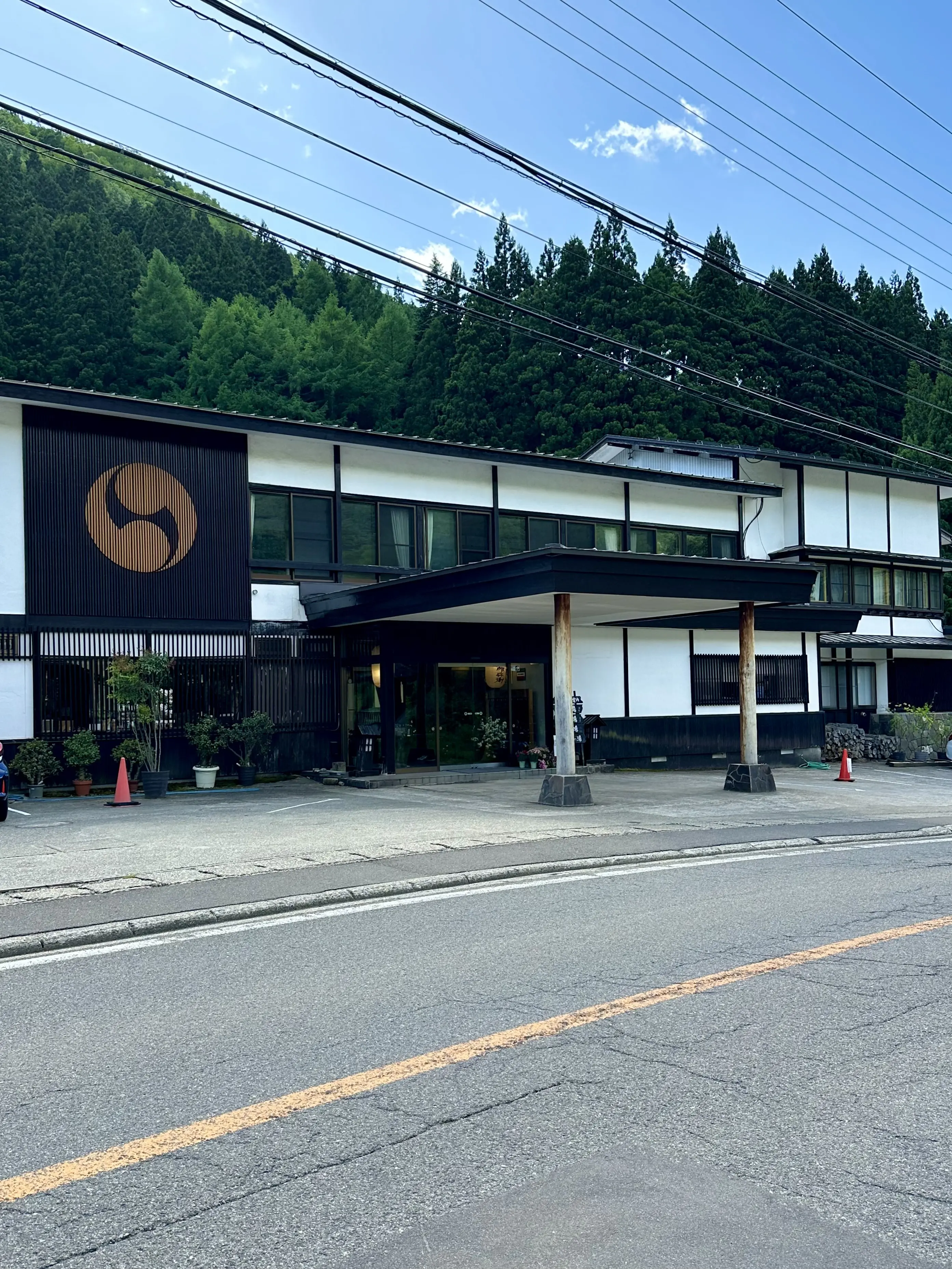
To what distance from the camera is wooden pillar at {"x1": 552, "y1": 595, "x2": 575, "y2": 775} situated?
17719mm

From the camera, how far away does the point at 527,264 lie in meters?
74.2

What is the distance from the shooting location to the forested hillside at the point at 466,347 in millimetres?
55938

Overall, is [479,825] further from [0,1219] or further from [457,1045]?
[0,1219]

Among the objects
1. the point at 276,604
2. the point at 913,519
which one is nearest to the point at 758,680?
the point at 913,519

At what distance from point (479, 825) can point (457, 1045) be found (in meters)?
9.47

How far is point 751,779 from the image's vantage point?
20656mm

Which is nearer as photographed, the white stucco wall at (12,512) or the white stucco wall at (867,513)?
the white stucco wall at (12,512)

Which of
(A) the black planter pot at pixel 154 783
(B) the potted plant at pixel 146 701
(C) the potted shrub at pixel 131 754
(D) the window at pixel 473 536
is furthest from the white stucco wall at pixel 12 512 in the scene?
(D) the window at pixel 473 536

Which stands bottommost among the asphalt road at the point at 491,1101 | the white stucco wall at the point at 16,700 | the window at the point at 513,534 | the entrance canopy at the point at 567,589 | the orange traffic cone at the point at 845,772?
the orange traffic cone at the point at 845,772

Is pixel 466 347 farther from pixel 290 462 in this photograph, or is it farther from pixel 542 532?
pixel 290 462

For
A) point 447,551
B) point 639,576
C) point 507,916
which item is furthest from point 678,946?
point 447,551

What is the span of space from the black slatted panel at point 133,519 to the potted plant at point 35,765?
250cm

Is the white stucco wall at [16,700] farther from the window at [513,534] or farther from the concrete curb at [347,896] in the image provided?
the concrete curb at [347,896]

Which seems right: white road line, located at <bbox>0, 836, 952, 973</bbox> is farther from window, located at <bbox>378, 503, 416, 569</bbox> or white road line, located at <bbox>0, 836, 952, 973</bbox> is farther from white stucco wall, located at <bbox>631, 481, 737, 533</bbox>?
white stucco wall, located at <bbox>631, 481, 737, 533</bbox>
